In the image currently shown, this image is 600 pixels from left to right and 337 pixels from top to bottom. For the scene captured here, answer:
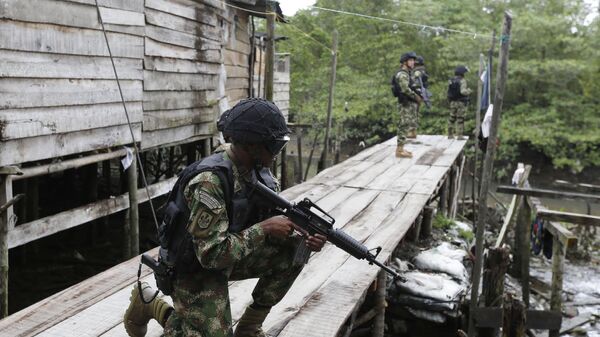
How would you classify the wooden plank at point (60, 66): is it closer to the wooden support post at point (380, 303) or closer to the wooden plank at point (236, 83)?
the wooden support post at point (380, 303)

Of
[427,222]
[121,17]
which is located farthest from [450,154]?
[121,17]

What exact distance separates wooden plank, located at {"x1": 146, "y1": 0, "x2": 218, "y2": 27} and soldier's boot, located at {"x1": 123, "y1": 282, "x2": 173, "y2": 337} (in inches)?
211

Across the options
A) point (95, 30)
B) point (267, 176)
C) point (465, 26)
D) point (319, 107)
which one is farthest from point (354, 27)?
point (267, 176)

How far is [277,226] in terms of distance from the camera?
2475 millimetres

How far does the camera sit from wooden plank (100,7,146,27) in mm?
6293

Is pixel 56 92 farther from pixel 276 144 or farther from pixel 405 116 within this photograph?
pixel 405 116

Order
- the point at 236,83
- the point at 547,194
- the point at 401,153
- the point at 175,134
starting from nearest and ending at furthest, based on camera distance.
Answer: the point at 547,194
the point at 175,134
the point at 401,153
the point at 236,83

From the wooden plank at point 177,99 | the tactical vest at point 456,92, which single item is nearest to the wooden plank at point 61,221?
the wooden plank at point 177,99

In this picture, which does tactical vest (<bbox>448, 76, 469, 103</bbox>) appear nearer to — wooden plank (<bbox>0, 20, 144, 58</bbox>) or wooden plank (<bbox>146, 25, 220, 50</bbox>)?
wooden plank (<bbox>146, 25, 220, 50</bbox>)

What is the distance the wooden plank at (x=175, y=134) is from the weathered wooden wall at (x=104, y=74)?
0.02m

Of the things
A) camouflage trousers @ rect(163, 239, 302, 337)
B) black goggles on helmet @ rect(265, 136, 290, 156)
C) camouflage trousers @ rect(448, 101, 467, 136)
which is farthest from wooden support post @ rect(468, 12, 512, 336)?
camouflage trousers @ rect(448, 101, 467, 136)

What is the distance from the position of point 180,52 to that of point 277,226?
6.49 m

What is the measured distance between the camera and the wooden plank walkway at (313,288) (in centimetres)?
326

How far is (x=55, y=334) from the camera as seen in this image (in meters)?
3.09
